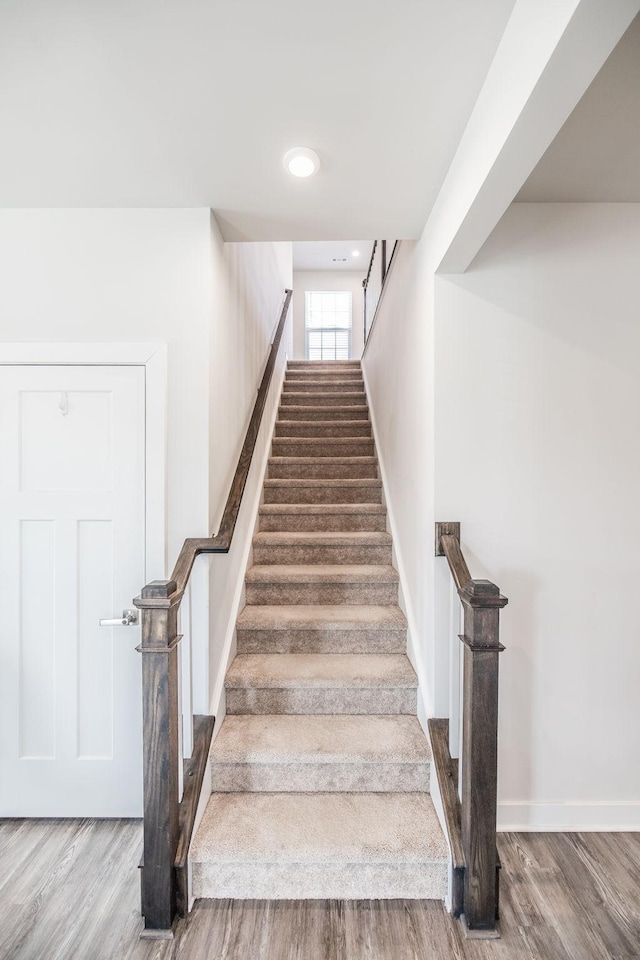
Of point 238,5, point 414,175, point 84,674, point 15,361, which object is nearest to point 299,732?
point 84,674

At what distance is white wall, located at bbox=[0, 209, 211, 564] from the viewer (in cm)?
205

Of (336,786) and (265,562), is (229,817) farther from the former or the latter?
(265,562)

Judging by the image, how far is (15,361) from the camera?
2.07 metres

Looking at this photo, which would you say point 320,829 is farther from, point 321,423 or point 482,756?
point 321,423

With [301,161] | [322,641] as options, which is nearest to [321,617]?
[322,641]

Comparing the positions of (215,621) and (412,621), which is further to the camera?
(412,621)

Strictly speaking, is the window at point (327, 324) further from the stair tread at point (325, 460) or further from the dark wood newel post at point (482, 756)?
the dark wood newel post at point (482, 756)

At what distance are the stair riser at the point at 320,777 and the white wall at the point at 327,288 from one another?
22.2 feet

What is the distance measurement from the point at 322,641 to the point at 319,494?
1378mm

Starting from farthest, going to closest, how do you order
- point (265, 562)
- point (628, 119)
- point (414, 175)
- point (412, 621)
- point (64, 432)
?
point (265, 562) < point (412, 621) < point (64, 432) < point (414, 175) < point (628, 119)

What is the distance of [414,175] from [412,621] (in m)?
1.89

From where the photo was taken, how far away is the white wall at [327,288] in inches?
314

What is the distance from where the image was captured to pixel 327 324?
8.03 m

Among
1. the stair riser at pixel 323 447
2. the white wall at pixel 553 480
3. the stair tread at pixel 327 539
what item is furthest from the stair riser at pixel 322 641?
the stair riser at pixel 323 447
